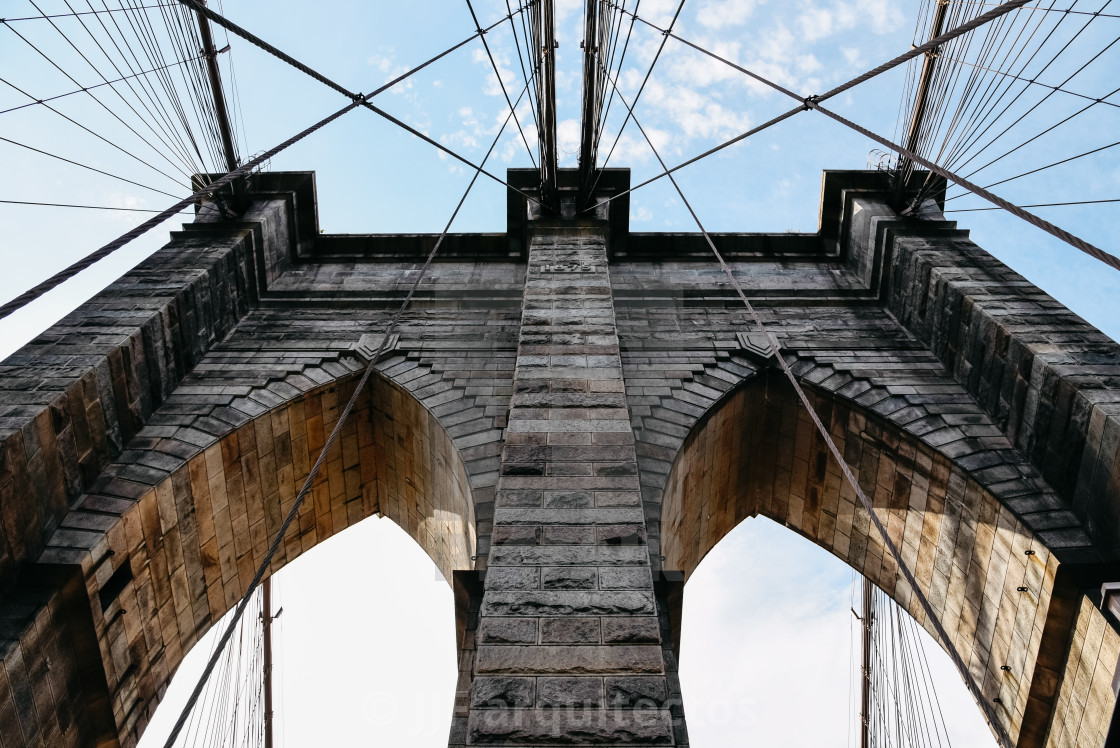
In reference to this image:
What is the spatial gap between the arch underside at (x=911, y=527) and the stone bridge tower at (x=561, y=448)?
0.09ft

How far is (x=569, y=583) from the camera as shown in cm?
447

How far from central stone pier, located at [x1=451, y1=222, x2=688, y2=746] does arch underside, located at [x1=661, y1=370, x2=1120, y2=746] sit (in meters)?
1.30

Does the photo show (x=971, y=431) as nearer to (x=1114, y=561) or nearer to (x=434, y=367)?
(x=1114, y=561)

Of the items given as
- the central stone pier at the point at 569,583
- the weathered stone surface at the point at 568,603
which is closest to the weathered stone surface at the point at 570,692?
the central stone pier at the point at 569,583

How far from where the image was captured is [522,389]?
6.29 m

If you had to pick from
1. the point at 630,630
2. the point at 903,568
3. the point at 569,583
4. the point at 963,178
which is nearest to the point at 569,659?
the point at 630,630

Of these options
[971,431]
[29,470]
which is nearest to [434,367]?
[29,470]

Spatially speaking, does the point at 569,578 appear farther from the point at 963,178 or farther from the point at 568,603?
the point at 963,178

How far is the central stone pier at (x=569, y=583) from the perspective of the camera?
371 cm

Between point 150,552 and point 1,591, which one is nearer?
point 1,591

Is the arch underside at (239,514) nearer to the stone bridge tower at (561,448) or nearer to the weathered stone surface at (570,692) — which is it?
the stone bridge tower at (561,448)

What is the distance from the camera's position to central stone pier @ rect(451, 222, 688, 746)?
12.2ft

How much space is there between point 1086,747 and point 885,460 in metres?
2.80

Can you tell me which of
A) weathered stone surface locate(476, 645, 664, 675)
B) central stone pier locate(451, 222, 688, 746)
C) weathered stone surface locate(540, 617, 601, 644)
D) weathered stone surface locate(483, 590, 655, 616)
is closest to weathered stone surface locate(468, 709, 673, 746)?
central stone pier locate(451, 222, 688, 746)
